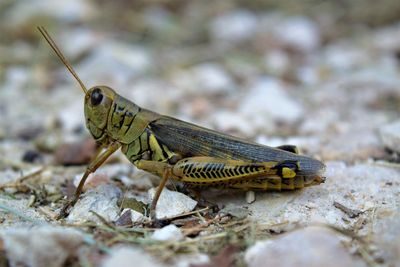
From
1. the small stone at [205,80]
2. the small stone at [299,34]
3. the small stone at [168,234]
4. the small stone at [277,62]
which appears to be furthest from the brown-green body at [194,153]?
the small stone at [299,34]

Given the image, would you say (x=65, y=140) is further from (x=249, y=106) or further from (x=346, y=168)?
(x=346, y=168)

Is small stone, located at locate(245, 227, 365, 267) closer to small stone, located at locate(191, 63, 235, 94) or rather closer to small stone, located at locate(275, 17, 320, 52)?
small stone, located at locate(191, 63, 235, 94)

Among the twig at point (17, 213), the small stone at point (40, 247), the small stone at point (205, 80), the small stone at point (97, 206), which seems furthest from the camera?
the small stone at point (205, 80)

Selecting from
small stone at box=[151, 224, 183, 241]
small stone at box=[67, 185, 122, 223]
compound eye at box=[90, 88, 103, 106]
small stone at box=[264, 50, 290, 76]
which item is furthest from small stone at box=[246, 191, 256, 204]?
small stone at box=[264, 50, 290, 76]

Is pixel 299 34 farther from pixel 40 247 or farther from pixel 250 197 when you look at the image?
pixel 40 247

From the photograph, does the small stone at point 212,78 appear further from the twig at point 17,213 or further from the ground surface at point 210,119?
the twig at point 17,213

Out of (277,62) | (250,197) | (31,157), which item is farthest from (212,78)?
(250,197)
